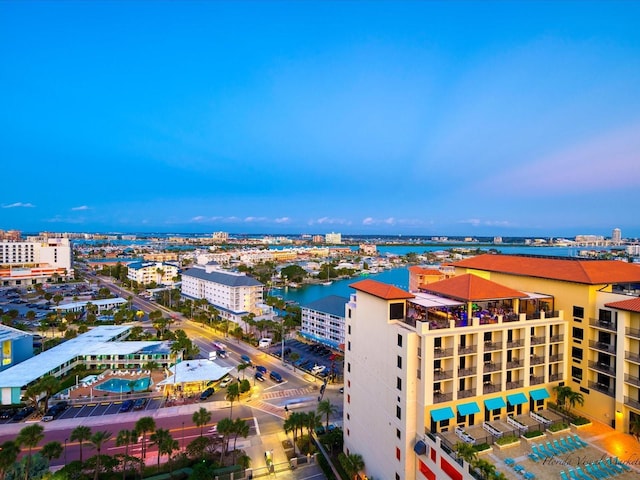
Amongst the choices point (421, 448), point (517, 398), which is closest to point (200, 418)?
point (421, 448)

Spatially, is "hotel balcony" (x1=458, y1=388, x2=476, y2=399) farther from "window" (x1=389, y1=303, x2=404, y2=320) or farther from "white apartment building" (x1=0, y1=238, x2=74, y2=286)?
"white apartment building" (x1=0, y1=238, x2=74, y2=286)

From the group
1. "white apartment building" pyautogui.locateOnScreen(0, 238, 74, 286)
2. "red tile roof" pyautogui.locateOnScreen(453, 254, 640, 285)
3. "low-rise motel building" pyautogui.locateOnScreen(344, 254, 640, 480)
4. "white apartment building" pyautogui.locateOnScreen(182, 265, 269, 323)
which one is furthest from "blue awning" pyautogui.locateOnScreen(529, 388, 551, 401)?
"white apartment building" pyautogui.locateOnScreen(0, 238, 74, 286)

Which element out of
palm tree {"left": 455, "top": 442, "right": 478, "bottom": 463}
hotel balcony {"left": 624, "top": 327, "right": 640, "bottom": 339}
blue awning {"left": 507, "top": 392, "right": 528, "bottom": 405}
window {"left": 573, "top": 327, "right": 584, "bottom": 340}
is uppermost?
hotel balcony {"left": 624, "top": 327, "right": 640, "bottom": 339}

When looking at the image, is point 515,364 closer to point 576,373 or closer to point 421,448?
point 576,373

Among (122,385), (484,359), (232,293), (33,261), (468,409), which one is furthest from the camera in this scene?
(33,261)

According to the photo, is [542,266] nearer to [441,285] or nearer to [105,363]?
[441,285]

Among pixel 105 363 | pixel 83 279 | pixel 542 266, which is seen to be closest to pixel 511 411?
pixel 542 266

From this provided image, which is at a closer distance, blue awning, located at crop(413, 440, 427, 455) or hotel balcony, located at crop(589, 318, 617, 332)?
blue awning, located at crop(413, 440, 427, 455)

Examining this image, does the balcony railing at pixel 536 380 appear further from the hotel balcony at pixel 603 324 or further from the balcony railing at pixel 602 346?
the hotel balcony at pixel 603 324
